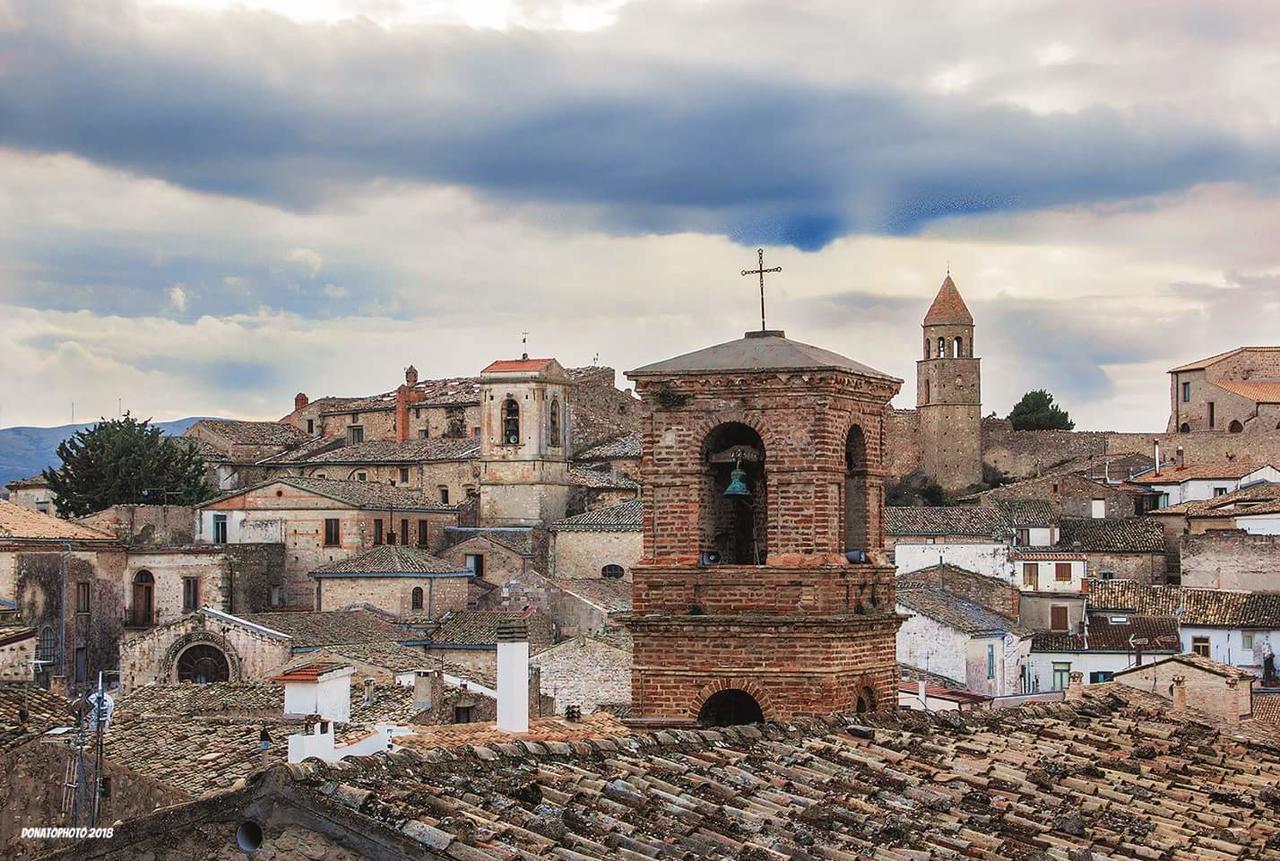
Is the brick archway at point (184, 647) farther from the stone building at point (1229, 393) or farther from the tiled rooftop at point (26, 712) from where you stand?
the stone building at point (1229, 393)

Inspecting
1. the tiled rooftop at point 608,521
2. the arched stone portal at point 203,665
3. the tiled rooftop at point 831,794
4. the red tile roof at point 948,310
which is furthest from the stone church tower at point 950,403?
the tiled rooftop at point 831,794

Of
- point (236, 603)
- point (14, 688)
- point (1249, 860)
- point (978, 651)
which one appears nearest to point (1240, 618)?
point (978, 651)

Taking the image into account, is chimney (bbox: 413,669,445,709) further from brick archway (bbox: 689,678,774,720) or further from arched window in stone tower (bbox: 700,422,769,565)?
brick archway (bbox: 689,678,774,720)

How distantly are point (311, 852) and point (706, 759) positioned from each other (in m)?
4.09

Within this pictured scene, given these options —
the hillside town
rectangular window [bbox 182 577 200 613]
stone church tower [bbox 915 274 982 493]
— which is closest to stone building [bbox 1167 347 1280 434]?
the hillside town

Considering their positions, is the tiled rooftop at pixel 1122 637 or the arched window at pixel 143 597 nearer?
the tiled rooftop at pixel 1122 637

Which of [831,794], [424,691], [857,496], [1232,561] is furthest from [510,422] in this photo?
[831,794]

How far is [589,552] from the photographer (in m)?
64.1

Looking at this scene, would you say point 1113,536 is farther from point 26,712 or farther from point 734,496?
point 734,496

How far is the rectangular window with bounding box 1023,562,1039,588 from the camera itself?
58281mm

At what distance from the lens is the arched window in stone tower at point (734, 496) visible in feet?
65.7

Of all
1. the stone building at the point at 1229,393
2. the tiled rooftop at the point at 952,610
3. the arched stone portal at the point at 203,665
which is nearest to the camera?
the arched stone portal at the point at 203,665

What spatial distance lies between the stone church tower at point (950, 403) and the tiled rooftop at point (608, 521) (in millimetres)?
30897

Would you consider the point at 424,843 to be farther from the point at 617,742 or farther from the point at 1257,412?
the point at 1257,412
